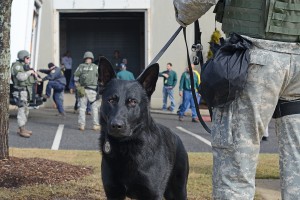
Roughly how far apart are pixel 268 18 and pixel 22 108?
8.90m

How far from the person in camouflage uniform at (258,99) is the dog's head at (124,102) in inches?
29.4

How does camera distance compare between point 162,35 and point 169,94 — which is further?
point 162,35

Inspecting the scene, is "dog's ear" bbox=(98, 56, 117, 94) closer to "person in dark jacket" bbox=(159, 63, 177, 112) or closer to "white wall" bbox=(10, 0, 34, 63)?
"white wall" bbox=(10, 0, 34, 63)

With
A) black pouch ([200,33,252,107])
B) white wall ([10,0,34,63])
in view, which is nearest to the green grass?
black pouch ([200,33,252,107])

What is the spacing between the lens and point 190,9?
3.13 meters

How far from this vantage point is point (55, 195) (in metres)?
5.25

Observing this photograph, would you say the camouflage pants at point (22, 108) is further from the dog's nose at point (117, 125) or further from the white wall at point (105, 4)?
the white wall at point (105, 4)

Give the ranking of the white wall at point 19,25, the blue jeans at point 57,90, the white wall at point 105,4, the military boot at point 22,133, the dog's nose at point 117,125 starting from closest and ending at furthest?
the dog's nose at point 117,125 → the military boot at point 22,133 → the white wall at point 19,25 → the blue jeans at point 57,90 → the white wall at point 105,4

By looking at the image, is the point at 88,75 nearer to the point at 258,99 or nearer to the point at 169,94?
the point at 169,94

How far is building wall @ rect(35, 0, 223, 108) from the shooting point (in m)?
19.6

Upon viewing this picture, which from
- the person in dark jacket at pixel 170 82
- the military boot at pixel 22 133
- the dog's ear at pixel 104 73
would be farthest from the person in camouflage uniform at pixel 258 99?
the person in dark jacket at pixel 170 82

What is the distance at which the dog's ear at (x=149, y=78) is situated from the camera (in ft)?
12.9

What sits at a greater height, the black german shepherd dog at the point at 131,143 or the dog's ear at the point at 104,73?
the dog's ear at the point at 104,73

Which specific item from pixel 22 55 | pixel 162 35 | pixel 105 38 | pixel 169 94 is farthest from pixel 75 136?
pixel 105 38
